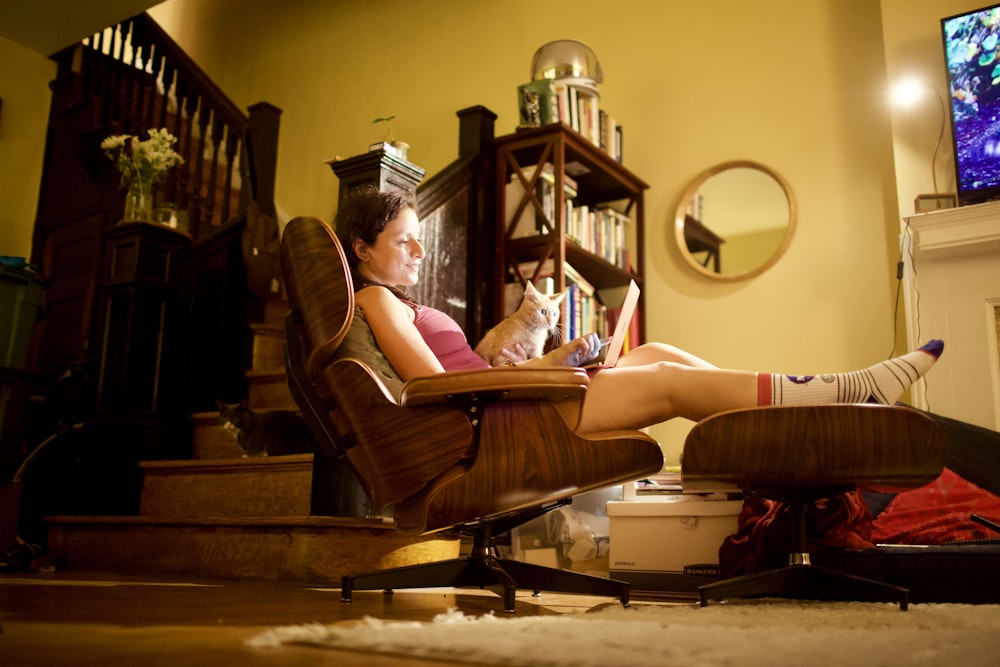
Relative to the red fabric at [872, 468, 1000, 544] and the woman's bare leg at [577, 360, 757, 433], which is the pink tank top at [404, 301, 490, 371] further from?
the red fabric at [872, 468, 1000, 544]

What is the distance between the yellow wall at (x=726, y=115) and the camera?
360cm

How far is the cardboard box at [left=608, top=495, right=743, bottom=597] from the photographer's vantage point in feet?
7.57

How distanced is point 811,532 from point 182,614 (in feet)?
4.79

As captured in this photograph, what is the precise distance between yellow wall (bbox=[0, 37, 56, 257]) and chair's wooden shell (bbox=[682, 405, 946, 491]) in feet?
14.8

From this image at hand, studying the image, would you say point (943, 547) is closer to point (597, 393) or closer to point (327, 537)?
point (597, 393)

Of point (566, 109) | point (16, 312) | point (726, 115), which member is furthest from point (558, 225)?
point (16, 312)

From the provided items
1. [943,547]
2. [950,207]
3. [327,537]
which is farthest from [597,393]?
[950,207]

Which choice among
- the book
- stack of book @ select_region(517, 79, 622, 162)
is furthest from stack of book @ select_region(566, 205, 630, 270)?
the book

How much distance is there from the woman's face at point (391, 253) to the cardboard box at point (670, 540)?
0.98m

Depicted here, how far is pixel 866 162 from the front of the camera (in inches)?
143

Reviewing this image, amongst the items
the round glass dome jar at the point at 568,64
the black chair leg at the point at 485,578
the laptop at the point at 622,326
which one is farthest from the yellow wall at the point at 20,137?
the laptop at the point at 622,326

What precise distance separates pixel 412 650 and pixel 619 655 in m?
0.24

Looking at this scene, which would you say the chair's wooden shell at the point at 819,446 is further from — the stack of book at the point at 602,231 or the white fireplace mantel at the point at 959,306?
the stack of book at the point at 602,231

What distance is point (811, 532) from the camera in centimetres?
203
